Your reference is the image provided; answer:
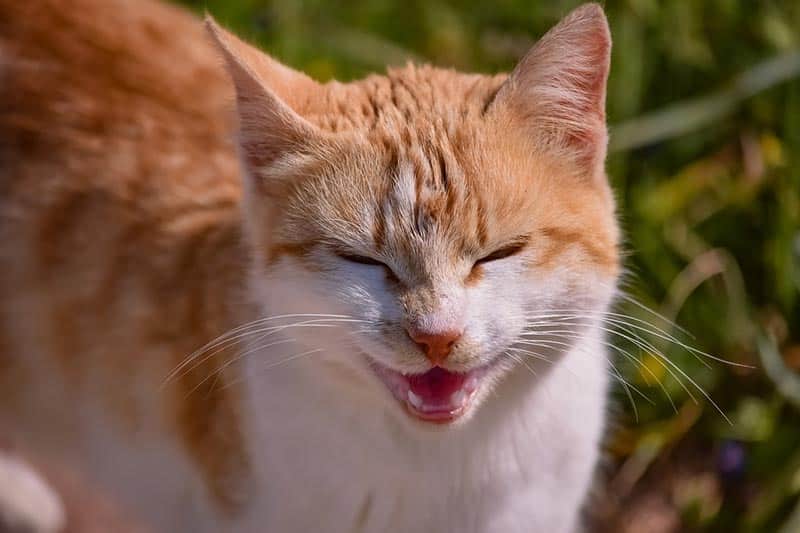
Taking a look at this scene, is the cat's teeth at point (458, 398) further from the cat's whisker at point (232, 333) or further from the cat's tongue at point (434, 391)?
the cat's whisker at point (232, 333)

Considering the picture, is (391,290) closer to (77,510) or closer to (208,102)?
(208,102)

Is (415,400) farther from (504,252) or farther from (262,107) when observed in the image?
(262,107)

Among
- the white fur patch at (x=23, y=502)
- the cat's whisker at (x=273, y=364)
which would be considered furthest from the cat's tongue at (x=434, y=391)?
the white fur patch at (x=23, y=502)

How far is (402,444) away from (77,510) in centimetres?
128

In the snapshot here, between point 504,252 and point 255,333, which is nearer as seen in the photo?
point 504,252

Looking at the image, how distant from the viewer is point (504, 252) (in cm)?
142

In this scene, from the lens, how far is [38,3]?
2.04m

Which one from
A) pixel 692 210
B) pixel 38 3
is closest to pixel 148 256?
pixel 38 3

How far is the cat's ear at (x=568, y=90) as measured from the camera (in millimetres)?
1459

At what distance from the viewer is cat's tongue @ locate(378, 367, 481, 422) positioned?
4.78ft

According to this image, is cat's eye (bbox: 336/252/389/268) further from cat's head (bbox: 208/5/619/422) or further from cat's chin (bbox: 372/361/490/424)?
cat's chin (bbox: 372/361/490/424)

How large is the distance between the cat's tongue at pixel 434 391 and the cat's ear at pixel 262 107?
333mm

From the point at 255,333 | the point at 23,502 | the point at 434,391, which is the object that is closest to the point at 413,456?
the point at 434,391

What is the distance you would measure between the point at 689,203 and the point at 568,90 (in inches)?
47.3
